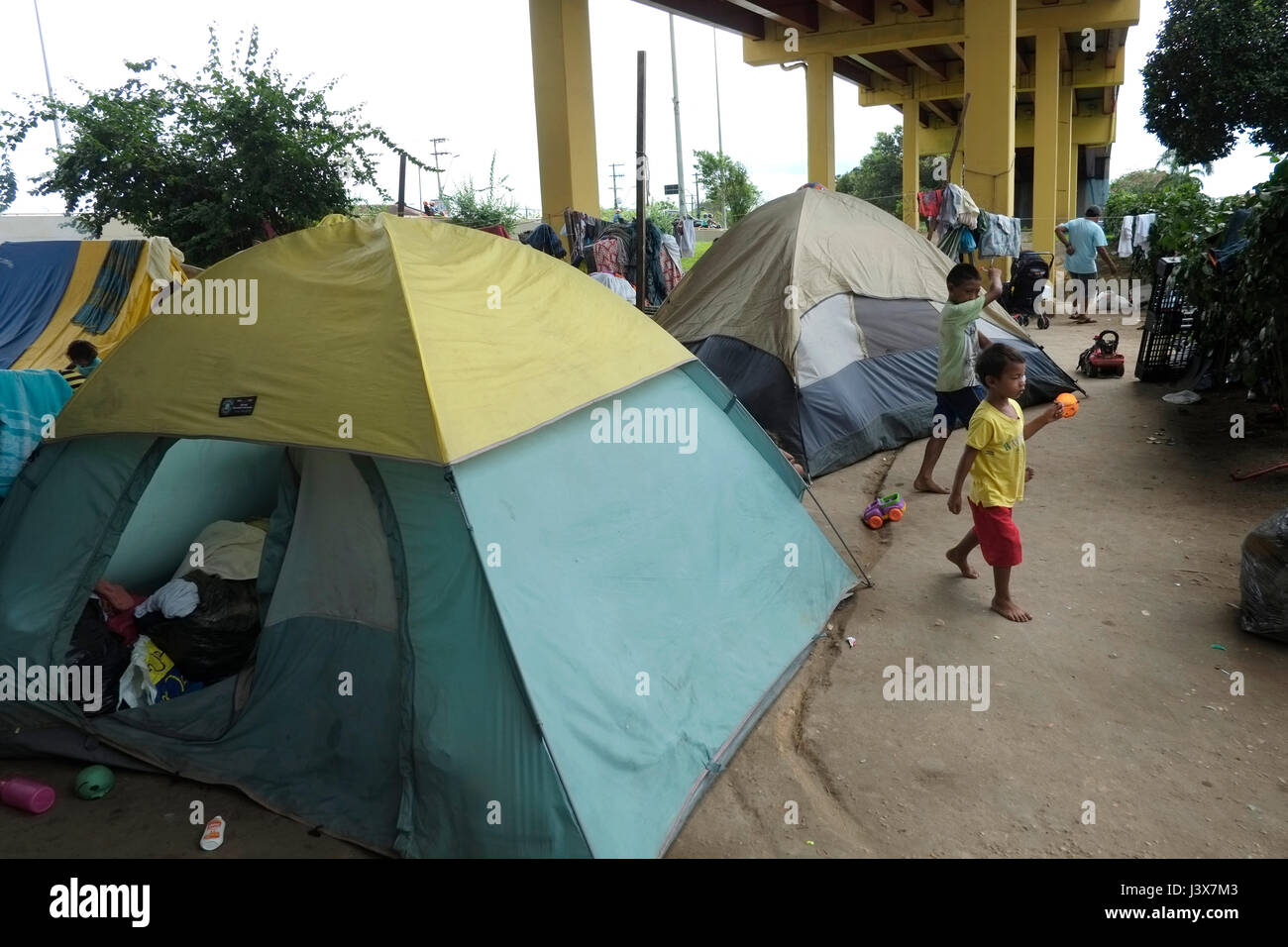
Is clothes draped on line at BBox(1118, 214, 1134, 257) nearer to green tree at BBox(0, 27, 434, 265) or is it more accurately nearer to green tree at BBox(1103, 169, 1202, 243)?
green tree at BBox(1103, 169, 1202, 243)

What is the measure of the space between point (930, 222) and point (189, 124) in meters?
10.4

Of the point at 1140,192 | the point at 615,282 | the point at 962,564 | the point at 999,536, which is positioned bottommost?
the point at 962,564

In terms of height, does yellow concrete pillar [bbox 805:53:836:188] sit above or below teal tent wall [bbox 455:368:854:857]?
above

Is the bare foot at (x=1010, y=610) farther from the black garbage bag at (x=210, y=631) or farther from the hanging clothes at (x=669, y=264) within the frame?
the hanging clothes at (x=669, y=264)

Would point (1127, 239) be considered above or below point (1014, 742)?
above

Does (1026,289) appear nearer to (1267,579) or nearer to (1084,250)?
(1084,250)

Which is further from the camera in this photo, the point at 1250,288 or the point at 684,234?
the point at 684,234

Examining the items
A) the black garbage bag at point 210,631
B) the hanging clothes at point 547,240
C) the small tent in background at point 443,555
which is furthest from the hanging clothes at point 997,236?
the black garbage bag at point 210,631

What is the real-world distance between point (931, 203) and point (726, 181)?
24.2 meters

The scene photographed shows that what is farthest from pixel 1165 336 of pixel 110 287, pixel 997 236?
pixel 110 287

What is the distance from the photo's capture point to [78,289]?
1230 centimetres

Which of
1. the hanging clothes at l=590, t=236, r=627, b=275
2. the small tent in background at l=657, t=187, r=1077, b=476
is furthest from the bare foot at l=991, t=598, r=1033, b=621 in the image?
the hanging clothes at l=590, t=236, r=627, b=275

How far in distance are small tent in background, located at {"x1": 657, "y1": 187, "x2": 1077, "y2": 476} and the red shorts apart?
2075mm

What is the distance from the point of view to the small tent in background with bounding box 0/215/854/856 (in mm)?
2779
